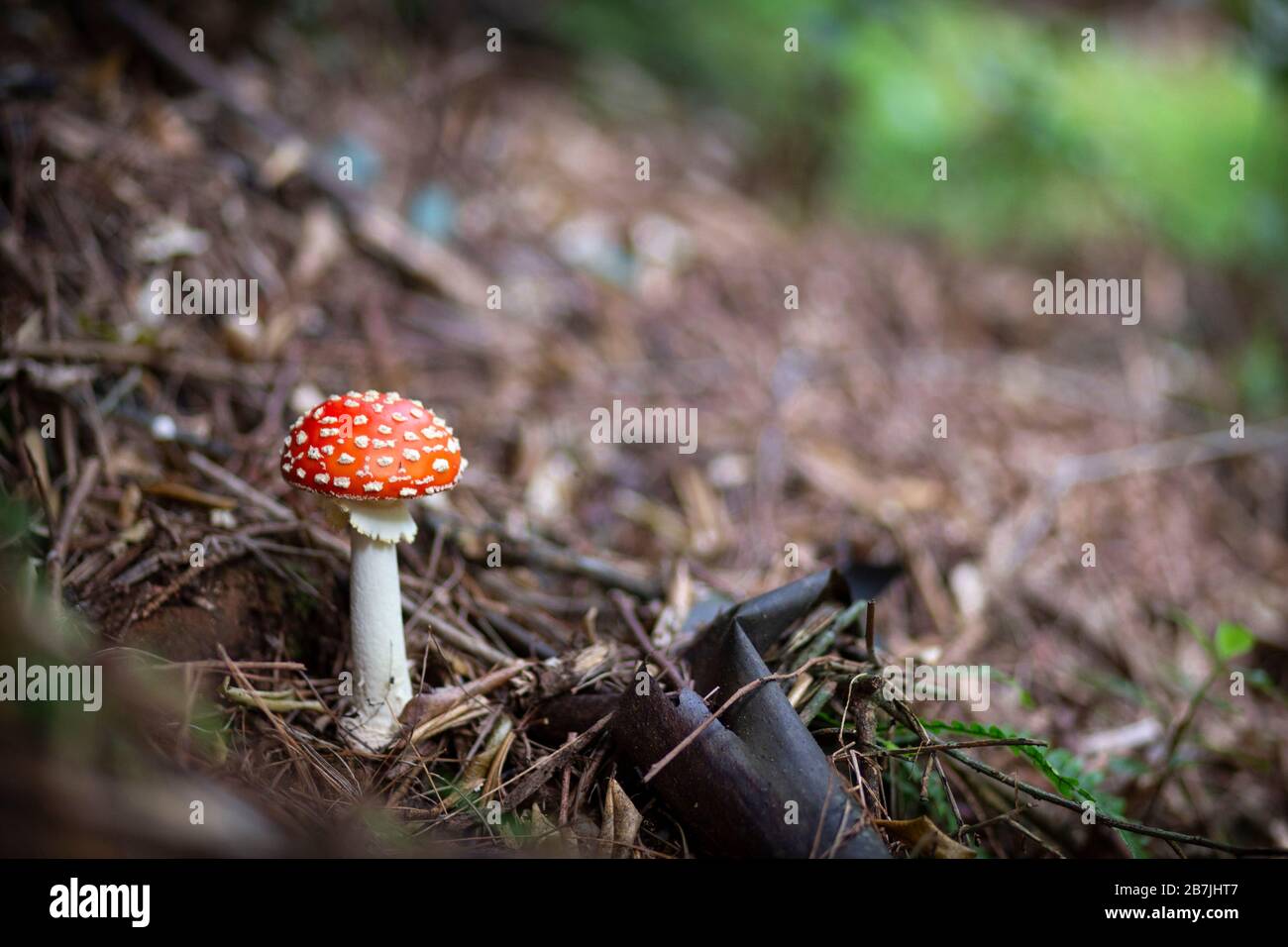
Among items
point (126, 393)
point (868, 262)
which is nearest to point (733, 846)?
point (126, 393)

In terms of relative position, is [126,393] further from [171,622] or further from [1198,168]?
[1198,168]

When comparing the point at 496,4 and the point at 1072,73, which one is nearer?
the point at 496,4

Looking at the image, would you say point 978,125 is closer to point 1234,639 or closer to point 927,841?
point 1234,639

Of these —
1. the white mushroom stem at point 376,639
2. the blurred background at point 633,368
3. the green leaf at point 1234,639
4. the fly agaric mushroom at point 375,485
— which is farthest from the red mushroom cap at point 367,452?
the green leaf at point 1234,639

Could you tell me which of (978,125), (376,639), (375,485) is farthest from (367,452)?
(978,125)

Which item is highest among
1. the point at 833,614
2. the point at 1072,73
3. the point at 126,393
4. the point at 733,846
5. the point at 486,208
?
the point at 1072,73
